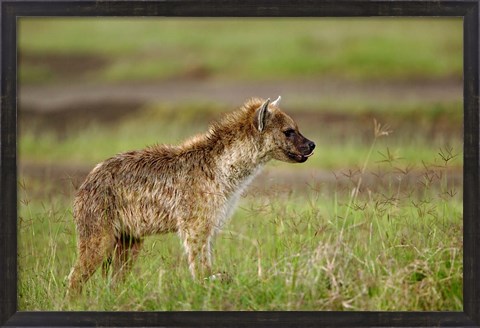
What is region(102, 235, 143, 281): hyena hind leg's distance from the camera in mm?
8501

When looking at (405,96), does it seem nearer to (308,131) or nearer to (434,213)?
(308,131)

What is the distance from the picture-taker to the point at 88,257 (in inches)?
332

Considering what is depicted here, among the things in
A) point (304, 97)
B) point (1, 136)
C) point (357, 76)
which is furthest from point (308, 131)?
point (1, 136)

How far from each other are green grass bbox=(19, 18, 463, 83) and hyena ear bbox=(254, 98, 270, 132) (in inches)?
572

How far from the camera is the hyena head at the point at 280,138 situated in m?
8.96

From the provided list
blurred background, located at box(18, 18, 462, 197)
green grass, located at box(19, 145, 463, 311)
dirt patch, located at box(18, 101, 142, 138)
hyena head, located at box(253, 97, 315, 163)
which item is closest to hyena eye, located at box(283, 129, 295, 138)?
hyena head, located at box(253, 97, 315, 163)

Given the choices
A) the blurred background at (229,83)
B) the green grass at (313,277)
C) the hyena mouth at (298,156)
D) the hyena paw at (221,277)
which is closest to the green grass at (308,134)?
the blurred background at (229,83)

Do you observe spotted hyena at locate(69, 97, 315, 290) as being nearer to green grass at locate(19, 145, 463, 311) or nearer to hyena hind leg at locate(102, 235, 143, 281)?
hyena hind leg at locate(102, 235, 143, 281)

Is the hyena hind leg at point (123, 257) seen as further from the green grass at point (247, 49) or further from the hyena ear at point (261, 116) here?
the green grass at point (247, 49)

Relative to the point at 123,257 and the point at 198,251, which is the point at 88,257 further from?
the point at 198,251

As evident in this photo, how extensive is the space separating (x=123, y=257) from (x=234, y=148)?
1457mm

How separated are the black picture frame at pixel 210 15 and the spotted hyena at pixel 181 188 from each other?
0.77m

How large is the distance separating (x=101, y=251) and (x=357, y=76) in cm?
1687

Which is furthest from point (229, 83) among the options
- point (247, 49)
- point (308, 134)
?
point (308, 134)
